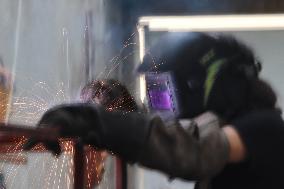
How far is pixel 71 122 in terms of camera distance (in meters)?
0.82

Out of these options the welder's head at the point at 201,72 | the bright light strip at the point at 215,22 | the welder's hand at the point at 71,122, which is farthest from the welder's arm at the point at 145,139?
the bright light strip at the point at 215,22

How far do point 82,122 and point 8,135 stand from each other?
13 cm

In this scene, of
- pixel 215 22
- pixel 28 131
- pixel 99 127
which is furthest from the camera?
pixel 215 22

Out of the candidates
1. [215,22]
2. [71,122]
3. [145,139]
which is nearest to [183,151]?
[145,139]

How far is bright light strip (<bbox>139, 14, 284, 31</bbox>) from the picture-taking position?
286 cm

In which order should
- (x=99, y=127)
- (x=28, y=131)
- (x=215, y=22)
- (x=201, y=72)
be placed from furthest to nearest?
(x=215, y=22) < (x=201, y=72) < (x=99, y=127) < (x=28, y=131)

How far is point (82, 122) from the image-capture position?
840 mm

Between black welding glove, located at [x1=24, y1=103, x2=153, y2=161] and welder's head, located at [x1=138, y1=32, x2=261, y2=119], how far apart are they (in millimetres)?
307

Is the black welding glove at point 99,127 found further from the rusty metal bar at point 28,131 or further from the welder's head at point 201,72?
the welder's head at point 201,72

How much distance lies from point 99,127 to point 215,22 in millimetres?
2124

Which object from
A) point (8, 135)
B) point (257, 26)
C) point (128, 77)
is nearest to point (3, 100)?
point (8, 135)

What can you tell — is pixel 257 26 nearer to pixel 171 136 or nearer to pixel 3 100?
pixel 3 100

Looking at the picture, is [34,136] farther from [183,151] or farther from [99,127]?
[183,151]

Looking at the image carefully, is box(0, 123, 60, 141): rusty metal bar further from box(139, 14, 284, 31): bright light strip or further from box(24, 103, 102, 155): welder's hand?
box(139, 14, 284, 31): bright light strip
